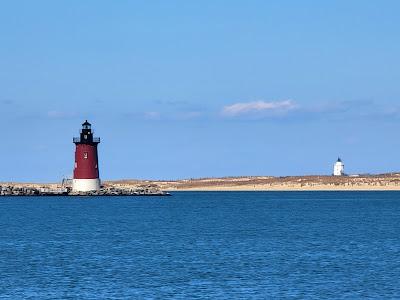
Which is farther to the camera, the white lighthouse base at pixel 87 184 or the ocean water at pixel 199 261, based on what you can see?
the white lighthouse base at pixel 87 184

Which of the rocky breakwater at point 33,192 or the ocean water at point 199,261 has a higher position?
the rocky breakwater at point 33,192

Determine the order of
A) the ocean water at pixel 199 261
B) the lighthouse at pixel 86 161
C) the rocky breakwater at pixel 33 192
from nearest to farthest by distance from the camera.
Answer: the ocean water at pixel 199 261
the lighthouse at pixel 86 161
the rocky breakwater at pixel 33 192

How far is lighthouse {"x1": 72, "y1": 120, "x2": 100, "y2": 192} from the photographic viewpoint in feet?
396

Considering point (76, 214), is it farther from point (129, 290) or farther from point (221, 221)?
point (129, 290)

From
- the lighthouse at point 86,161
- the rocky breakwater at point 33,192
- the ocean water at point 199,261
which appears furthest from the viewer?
the rocky breakwater at point 33,192

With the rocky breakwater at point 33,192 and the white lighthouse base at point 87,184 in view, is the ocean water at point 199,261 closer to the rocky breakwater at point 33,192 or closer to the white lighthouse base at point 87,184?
the white lighthouse base at point 87,184

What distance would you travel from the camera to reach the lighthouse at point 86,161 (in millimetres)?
120750

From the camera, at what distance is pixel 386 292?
40938 mm

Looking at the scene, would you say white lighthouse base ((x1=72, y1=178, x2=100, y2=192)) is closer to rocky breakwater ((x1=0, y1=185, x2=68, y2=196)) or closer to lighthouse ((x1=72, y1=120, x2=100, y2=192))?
lighthouse ((x1=72, y1=120, x2=100, y2=192))

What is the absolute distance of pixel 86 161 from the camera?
122 metres

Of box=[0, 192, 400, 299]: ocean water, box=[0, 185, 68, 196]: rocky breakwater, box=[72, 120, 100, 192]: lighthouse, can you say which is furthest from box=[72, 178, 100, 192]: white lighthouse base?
box=[0, 192, 400, 299]: ocean water

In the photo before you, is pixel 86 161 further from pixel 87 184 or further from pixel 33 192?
pixel 33 192

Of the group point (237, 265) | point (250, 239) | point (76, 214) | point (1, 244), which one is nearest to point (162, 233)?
point (250, 239)

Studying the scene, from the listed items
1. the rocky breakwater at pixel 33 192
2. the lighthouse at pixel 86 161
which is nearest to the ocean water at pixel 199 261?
the lighthouse at pixel 86 161
